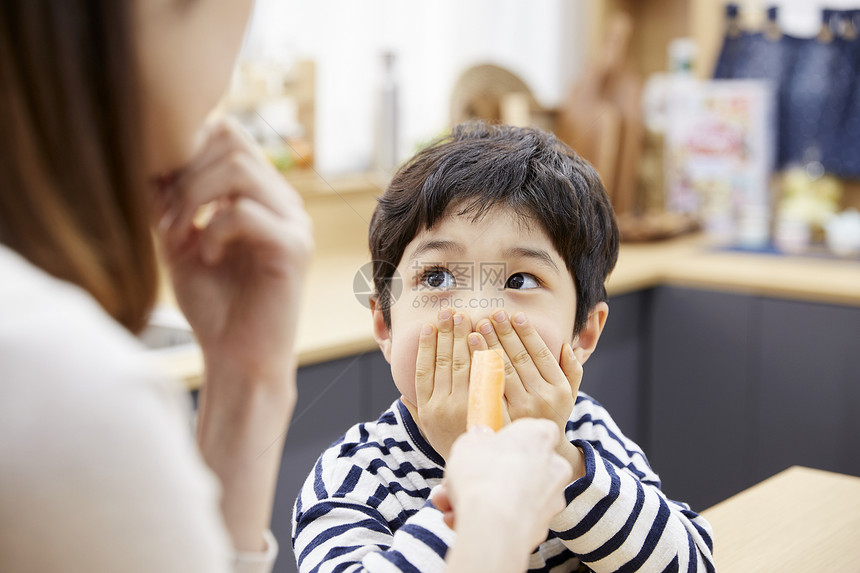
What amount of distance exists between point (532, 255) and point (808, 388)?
1320mm

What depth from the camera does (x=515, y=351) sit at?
60 centimetres

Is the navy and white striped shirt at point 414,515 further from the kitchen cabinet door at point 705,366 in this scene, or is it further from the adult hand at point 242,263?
the kitchen cabinet door at point 705,366

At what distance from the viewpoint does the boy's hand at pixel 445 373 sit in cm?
59

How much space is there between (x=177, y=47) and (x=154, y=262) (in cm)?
10

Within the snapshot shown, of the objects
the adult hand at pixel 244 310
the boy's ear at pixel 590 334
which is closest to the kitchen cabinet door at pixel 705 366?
the boy's ear at pixel 590 334

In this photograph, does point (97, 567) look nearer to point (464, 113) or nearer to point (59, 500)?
point (59, 500)

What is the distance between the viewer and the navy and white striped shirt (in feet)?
2.08

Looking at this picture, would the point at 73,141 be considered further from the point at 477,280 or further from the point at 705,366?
the point at 705,366

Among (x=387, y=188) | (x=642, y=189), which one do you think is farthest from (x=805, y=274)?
(x=387, y=188)

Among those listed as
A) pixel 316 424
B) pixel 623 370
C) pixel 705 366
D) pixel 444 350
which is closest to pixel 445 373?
pixel 444 350

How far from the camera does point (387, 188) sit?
65 centimetres

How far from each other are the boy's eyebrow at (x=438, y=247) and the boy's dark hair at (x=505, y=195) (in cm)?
1

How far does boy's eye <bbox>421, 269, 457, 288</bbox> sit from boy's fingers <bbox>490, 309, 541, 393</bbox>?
0.12 ft

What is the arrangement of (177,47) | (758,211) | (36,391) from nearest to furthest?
(36,391), (177,47), (758,211)
